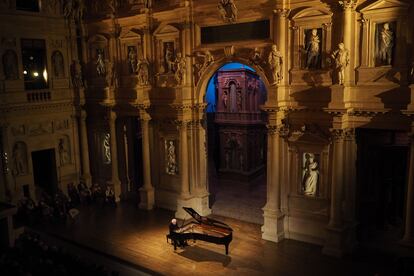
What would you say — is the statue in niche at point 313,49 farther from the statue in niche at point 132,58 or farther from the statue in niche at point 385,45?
the statue in niche at point 132,58

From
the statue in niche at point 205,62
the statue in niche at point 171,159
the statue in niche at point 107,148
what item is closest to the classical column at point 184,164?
the statue in niche at point 171,159

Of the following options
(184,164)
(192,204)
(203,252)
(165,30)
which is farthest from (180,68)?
(203,252)

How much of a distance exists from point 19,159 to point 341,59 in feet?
53.9

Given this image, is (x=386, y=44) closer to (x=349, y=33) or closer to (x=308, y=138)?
(x=349, y=33)

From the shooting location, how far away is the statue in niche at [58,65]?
23.1m

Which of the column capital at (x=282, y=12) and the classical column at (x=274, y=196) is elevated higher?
the column capital at (x=282, y=12)

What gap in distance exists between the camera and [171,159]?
A: 71.5 ft

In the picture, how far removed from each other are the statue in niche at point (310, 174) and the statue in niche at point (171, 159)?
705 centimetres

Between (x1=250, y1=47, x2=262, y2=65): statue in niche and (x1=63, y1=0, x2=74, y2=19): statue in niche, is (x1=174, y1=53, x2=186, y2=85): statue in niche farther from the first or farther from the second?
(x1=63, y1=0, x2=74, y2=19): statue in niche

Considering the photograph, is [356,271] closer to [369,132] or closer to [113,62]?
[369,132]

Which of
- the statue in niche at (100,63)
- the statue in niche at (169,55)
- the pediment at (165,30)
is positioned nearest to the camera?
the pediment at (165,30)

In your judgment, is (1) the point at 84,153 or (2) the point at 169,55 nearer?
(2) the point at 169,55

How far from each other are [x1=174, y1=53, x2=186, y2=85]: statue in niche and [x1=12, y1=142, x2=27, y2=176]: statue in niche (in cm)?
903

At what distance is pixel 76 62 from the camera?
2348 centimetres
